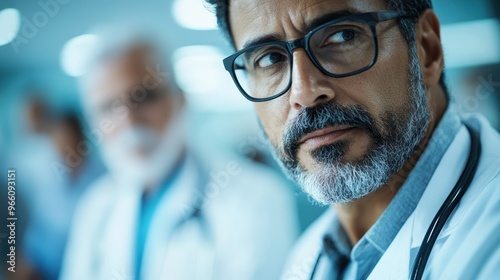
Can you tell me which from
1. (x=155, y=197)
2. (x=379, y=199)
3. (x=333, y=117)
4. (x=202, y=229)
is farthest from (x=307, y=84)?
(x=155, y=197)

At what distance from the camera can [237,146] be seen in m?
1.20

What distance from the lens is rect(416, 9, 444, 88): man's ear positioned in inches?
27.0

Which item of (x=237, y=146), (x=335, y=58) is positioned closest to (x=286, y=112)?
(x=335, y=58)

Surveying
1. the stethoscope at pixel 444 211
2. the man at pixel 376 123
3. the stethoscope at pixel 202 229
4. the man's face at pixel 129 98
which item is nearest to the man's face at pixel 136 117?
the man's face at pixel 129 98

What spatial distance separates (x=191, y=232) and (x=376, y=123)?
64 centimetres

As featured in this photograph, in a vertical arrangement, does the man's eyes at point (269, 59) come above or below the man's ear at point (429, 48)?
above

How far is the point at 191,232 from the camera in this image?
3.63 feet

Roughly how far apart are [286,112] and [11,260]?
0.80m

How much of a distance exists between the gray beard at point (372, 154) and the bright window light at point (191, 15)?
1.92 feet

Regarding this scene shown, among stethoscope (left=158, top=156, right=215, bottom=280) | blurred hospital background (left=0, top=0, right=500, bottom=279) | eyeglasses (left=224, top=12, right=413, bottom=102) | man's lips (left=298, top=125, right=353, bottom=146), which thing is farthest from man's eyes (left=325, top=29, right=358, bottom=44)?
stethoscope (left=158, top=156, right=215, bottom=280)

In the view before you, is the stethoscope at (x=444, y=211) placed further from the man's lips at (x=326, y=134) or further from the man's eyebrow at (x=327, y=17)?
the man's eyebrow at (x=327, y=17)

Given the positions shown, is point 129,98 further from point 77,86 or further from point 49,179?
point 49,179

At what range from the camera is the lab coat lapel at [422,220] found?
59 centimetres

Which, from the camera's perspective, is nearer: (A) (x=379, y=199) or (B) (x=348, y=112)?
(B) (x=348, y=112)
